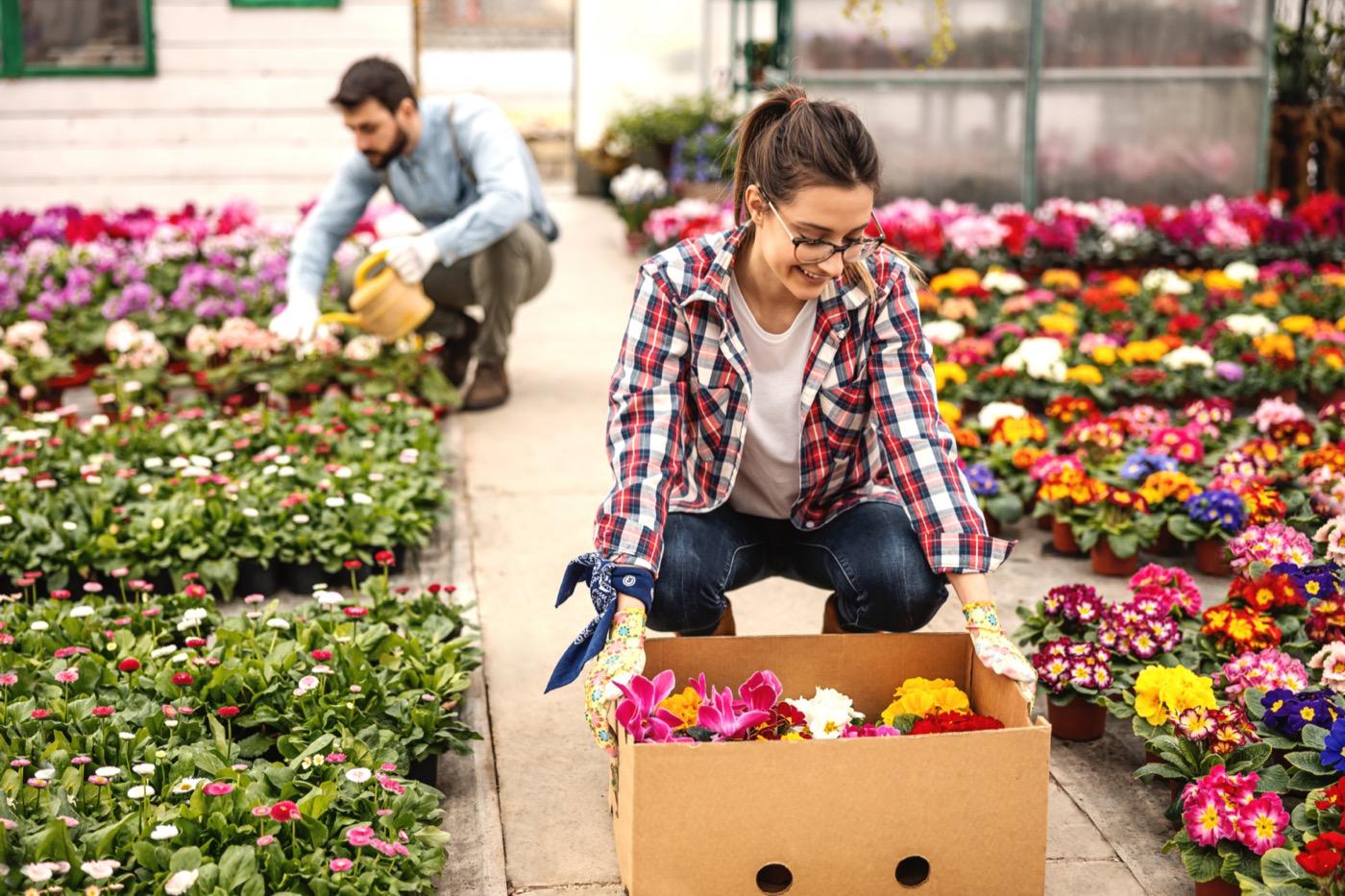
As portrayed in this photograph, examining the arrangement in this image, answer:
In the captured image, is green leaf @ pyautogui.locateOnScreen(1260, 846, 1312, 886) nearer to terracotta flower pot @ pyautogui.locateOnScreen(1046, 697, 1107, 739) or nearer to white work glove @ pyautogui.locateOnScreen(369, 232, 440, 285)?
terracotta flower pot @ pyautogui.locateOnScreen(1046, 697, 1107, 739)

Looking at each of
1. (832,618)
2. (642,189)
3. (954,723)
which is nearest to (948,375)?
(832,618)

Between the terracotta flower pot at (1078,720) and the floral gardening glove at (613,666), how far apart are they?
94 centimetres

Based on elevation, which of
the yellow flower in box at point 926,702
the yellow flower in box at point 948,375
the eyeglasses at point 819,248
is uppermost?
the eyeglasses at point 819,248

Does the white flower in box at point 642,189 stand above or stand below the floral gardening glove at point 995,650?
above

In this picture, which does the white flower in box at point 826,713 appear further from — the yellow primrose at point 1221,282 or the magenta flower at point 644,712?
the yellow primrose at point 1221,282

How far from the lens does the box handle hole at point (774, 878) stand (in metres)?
2.06

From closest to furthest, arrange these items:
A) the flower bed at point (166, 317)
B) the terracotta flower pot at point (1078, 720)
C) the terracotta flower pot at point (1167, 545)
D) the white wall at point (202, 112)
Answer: the terracotta flower pot at point (1078, 720)
the terracotta flower pot at point (1167, 545)
the flower bed at point (166, 317)
the white wall at point (202, 112)

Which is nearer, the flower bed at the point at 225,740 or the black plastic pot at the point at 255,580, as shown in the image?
the flower bed at the point at 225,740

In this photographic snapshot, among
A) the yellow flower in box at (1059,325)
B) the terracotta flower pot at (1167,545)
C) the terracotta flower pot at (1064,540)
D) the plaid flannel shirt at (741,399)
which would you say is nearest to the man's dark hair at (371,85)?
the plaid flannel shirt at (741,399)

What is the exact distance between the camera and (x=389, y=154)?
15.4ft

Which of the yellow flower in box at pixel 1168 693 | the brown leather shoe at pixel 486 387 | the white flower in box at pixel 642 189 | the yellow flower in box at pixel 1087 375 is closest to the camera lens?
the yellow flower in box at pixel 1168 693

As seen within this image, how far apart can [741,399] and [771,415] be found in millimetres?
100

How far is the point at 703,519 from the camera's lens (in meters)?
2.57

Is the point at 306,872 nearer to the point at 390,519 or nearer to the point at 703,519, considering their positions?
the point at 703,519
